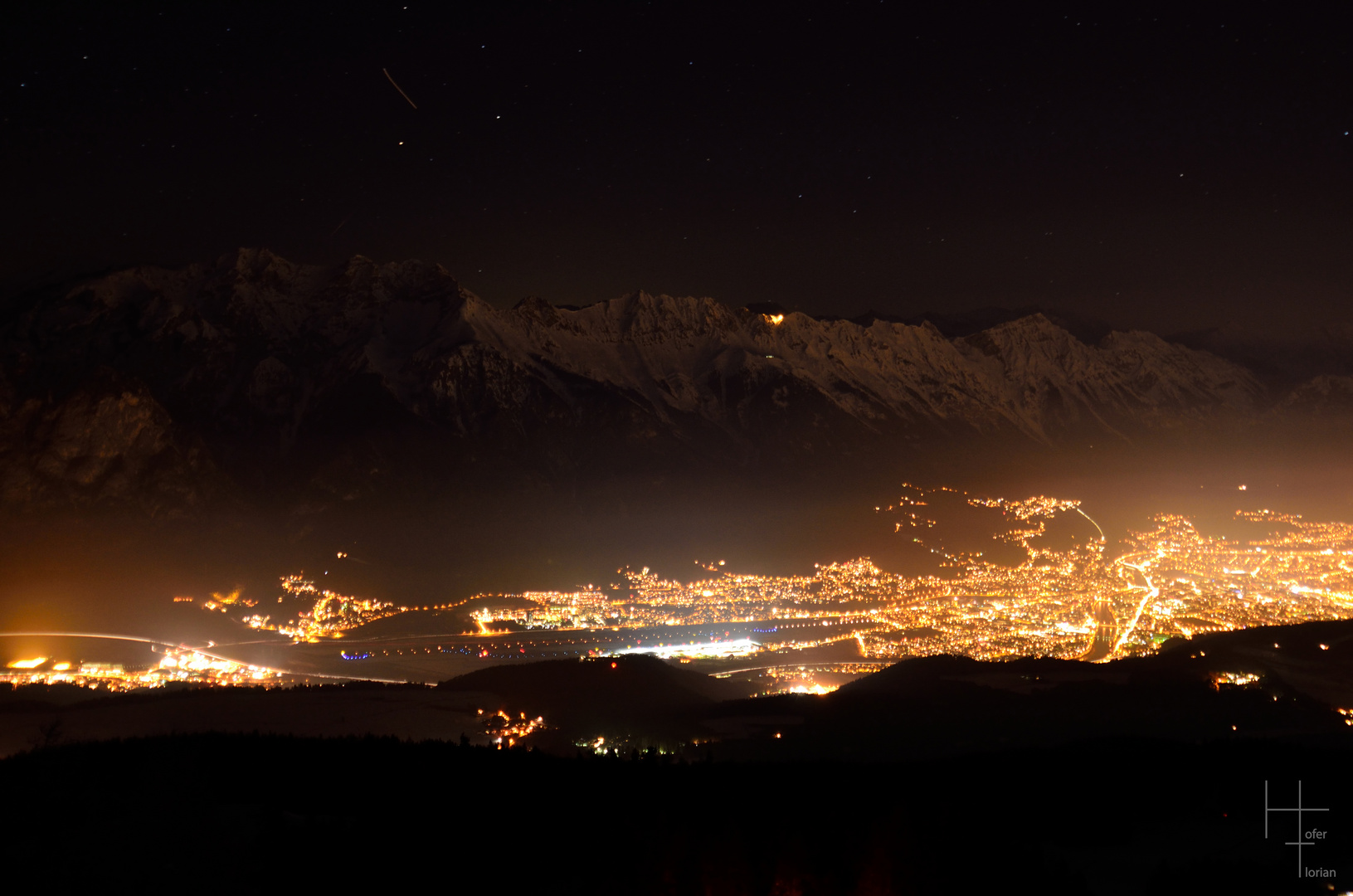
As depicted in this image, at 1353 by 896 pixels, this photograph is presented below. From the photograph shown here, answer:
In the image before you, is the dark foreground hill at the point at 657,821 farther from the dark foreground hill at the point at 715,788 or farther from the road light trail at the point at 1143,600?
the road light trail at the point at 1143,600

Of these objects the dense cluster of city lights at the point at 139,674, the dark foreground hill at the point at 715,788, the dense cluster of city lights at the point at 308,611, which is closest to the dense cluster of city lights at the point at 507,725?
the dark foreground hill at the point at 715,788

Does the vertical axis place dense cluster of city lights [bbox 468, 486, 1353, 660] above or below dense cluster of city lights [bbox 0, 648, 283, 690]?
above

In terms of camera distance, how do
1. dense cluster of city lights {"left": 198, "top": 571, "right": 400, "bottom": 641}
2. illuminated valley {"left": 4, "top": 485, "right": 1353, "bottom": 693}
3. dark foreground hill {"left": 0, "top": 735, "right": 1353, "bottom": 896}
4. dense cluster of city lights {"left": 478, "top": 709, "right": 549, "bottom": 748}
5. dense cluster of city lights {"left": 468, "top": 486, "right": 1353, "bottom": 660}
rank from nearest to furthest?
1. dark foreground hill {"left": 0, "top": 735, "right": 1353, "bottom": 896}
2. dense cluster of city lights {"left": 478, "top": 709, "right": 549, "bottom": 748}
3. illuminated valley {"left": 4, "top": 485, "right": 1353, "bottom": 693}
4. dense cluster of city lights {"left": 468, "top": 486, "right": 1353, "bottom": 660}
5. dense cluster of city lights {"left": 198, "top": 571, "right": 400, "bottom": 641}

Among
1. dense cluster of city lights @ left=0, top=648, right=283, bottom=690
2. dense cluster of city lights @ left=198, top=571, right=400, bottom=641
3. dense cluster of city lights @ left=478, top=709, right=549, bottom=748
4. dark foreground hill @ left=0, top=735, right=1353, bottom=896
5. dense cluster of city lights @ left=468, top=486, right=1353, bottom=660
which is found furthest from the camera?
dense cluster of city lights @ left=198, top=571, right=400, bottom=641

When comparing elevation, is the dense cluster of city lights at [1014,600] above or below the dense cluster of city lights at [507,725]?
above

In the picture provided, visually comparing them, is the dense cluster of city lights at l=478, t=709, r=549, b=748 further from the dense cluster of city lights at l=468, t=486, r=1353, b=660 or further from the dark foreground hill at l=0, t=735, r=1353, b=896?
the dense cluster of city lights at l=468, t=486, r=1353, b=660

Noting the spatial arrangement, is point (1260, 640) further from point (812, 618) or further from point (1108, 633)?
point (812, 618)

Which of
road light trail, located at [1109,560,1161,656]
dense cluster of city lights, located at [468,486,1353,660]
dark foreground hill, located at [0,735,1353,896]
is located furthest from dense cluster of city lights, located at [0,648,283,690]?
road light trail, located at [1109,560,1161,656]

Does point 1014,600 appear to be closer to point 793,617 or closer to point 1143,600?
point 1143,600

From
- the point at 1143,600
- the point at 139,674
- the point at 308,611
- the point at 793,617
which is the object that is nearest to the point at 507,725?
the point at 139,674

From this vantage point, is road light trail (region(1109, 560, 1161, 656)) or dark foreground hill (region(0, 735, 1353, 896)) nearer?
dark foreground hill (region(0, 735, 1353, 896))

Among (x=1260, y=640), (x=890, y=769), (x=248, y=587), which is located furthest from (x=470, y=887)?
(x=248, y=587)
